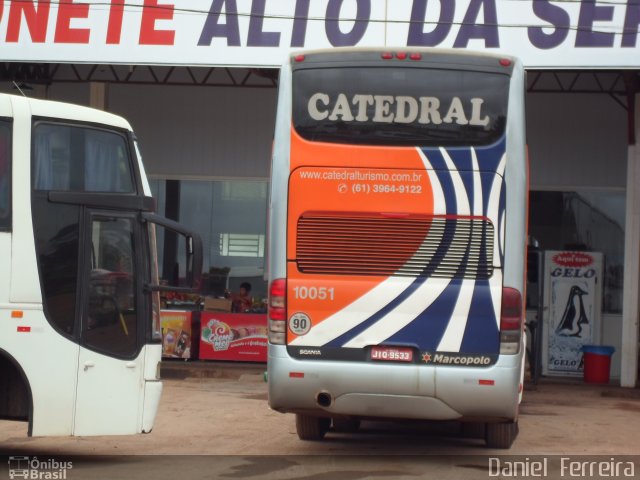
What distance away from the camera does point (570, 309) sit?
70.7 ft

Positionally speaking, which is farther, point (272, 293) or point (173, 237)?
point (173, 237)

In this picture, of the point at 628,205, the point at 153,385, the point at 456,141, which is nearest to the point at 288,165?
the point at 456,141

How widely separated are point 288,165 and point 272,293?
4.05 ft

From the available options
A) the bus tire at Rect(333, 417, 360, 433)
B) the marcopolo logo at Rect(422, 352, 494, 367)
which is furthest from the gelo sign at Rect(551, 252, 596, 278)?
the marcopolo logo at Rect(422, 352, 494, 367)

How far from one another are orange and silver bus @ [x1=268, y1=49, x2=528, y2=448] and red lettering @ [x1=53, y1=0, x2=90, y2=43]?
8.80 m

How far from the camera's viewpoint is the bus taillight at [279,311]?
34.0 feet

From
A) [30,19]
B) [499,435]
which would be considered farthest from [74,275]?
[30,19]

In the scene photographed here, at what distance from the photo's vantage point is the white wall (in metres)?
22.5

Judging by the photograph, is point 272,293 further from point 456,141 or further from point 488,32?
point 488,32

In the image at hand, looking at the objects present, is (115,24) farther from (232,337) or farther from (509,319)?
(509,319)

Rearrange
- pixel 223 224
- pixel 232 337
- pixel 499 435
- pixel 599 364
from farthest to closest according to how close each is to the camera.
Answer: pixel 223 224
pixel 232 337
pixel 599 364
pixel 499 435

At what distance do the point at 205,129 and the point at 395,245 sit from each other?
42.3ft

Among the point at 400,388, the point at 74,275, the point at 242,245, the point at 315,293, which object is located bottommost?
the point at 400,388

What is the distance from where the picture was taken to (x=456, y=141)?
10438 millimetres
